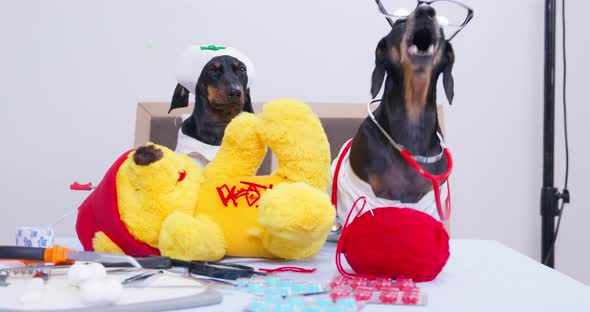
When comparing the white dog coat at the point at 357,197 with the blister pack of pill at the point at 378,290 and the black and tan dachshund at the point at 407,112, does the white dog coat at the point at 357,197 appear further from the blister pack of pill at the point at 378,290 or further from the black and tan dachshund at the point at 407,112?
the blister pack of pill at the point at 378,290

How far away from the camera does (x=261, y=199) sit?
28.5 inches

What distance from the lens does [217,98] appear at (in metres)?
1.17

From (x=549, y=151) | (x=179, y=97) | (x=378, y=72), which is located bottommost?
(x=549, y=151)

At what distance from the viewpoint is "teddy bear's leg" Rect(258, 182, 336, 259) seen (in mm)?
688

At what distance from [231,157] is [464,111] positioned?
1.29 meters

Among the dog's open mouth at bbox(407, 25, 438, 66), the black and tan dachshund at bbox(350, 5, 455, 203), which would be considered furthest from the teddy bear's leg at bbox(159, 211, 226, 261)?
the dog's open mouth at bbox(407, 25, 438, 66)

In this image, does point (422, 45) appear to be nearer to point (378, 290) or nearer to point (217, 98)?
point (378, 290)

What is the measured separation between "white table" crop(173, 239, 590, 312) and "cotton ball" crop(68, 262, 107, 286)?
0.10 m

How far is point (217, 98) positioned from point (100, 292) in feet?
2.30

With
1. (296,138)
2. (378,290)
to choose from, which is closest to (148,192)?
(296,138)

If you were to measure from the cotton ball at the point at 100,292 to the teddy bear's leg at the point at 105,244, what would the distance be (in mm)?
265

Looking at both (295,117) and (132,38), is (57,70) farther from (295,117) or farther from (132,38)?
(295,117)

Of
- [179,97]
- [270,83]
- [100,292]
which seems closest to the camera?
[100,292]

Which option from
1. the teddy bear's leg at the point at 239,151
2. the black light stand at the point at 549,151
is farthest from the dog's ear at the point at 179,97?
the black light stand at the point at 549,151
